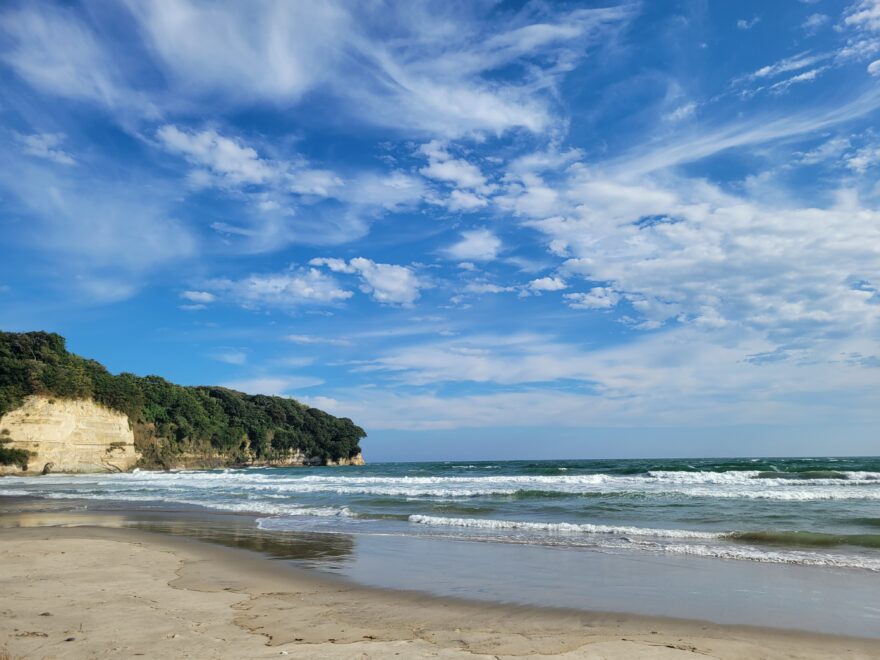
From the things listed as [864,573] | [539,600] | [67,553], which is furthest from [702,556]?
[67,553]

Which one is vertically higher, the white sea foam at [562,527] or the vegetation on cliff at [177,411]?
the vegetation on cliff at [177,411]

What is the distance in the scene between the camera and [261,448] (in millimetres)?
86062

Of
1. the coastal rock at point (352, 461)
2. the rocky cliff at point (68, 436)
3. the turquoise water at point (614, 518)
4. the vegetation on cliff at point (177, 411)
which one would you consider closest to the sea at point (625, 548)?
the turquoise water at point (614, 518)

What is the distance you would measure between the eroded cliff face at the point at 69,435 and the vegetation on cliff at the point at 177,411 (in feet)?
3.05

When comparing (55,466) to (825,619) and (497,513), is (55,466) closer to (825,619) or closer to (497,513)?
(497,513)

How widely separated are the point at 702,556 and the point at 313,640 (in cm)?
732

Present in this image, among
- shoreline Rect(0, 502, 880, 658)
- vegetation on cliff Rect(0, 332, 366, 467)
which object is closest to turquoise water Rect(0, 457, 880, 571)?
shoreline Rect(0, 502, 880, 658)

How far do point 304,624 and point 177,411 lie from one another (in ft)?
240

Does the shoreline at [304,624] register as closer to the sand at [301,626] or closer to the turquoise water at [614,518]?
the sand at [301,626]

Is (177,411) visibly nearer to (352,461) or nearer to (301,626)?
(352,461)

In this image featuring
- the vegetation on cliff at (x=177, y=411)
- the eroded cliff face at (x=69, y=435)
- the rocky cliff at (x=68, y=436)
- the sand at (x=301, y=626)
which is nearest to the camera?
the sand at (x=301, y=626)

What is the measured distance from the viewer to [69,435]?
48.6 meters

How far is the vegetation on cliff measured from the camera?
153 ft

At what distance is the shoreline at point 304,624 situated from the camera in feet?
15.4
